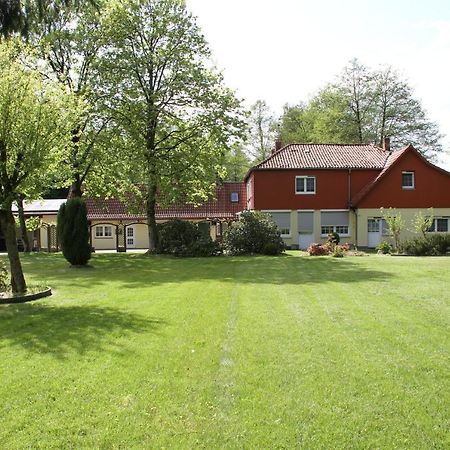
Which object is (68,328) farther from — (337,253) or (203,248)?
(337,253)

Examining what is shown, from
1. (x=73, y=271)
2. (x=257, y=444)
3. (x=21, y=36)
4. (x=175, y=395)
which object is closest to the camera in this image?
(x=257, y=444)

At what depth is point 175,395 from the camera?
5469 millimetres

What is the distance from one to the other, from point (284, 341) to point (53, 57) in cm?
2619

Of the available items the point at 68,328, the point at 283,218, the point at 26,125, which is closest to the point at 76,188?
the point at 283,218

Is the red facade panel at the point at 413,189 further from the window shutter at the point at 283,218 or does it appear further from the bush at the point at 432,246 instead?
the bush at the point at 432,246

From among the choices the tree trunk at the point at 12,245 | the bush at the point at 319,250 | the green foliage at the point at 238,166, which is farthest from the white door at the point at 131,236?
the tree trunk at the point at 12,245

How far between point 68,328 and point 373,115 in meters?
47.3

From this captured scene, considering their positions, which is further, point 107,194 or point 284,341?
point 107,194

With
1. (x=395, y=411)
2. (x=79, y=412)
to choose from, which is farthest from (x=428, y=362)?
(x=79, y=412)

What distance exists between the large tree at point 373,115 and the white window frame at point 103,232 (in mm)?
24059

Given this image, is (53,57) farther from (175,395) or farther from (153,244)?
(175,395)

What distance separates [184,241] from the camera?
28.6m

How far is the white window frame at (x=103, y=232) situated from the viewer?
43.0 metres

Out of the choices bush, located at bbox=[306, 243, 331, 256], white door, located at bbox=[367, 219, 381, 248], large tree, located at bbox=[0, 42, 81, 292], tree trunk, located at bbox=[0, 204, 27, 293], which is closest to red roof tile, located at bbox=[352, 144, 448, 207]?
white door, located at bbox=[367, 219, 381, 248]
